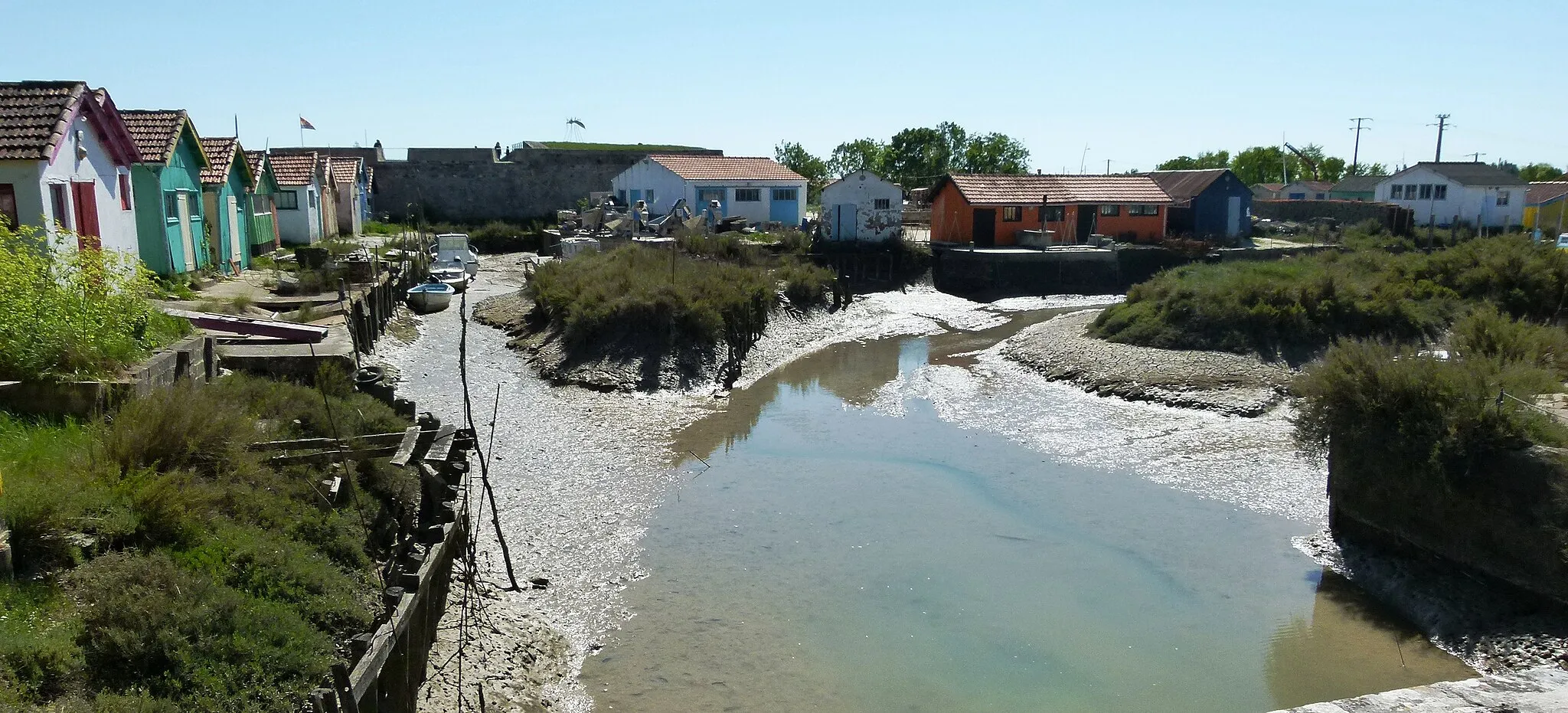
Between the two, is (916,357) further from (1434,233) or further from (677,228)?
(1434,233)

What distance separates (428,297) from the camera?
105 ft

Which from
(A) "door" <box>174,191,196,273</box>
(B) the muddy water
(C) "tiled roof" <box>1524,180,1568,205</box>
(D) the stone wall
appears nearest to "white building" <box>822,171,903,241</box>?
(B) the muddy water

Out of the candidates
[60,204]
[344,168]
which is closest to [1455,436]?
[60,204]

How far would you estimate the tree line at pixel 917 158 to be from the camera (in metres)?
71.2

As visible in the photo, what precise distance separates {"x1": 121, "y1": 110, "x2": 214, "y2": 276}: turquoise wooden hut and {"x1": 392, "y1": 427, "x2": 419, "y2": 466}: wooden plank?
42.7ft

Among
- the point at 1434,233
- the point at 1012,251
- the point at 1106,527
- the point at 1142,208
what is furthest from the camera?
the point at 1434,233

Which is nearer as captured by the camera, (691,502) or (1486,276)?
(691,502)

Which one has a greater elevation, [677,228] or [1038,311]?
[677,228]

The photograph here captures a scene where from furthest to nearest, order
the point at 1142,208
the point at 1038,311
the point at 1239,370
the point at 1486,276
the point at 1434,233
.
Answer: the point at 1434,233
the point at 1142,208
the point at 1038,311
the point at 1486,276
the point at 1239,370

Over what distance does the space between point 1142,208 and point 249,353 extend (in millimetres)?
42245

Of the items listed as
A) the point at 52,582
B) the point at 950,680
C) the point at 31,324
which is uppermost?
the point at 31,324

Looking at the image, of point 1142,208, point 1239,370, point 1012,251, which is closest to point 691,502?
point 1239,370

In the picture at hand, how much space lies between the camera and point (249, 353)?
15148 mm

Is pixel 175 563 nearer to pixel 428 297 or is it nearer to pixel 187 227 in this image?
pixel 187 227
